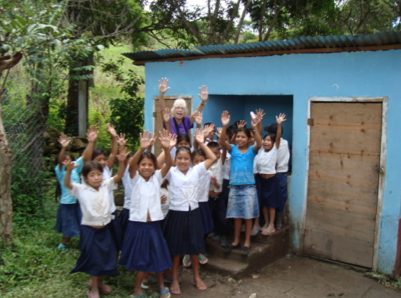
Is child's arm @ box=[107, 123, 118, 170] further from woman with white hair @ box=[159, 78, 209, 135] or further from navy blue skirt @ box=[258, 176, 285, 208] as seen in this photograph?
navy blue skirt @ box=[258, 176, 285, 208]

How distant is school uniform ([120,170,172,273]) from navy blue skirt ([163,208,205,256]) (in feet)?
0.61

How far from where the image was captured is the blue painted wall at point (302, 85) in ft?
14.5

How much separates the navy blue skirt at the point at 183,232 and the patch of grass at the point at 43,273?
1.67ft

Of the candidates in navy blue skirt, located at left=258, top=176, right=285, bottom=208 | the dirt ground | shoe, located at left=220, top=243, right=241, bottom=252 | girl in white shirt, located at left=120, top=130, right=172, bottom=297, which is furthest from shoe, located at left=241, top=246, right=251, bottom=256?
girl in white shirt, located at left=120, top=130, right=172, bottom=297

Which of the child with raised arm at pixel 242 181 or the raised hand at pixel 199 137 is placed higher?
the raised hand at pixel 199 137

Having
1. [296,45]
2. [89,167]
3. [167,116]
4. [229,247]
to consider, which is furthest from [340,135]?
[89,167]

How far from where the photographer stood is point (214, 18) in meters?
9.72

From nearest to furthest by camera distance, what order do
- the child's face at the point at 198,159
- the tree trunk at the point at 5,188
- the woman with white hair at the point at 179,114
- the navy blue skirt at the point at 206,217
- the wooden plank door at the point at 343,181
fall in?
the tree trunk at the point at 5,188 < the child's face at the point at 198,159 < the navy blue skirt at the point at 206,217 < the wooden plank door at the point at 343,181 < the woman with white hair at the point at 179,114

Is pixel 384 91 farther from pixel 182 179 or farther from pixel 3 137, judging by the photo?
pixel 3 137

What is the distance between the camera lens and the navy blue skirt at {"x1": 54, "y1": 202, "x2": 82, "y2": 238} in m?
4.56

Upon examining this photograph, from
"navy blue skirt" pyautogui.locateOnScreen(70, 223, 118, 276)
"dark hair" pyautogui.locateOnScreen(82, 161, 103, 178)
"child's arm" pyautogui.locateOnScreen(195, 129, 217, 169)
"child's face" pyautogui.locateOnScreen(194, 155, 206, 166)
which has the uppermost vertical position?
"child's arm" pyautogui.locateOnScreen(195, 129, 217, 169)

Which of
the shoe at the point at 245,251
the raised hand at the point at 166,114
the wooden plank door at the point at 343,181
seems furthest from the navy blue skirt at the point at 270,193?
the raised hand at the point at 166,114

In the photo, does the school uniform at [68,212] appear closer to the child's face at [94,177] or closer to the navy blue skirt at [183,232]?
the child's face at [94,177]

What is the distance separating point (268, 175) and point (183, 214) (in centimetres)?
151
